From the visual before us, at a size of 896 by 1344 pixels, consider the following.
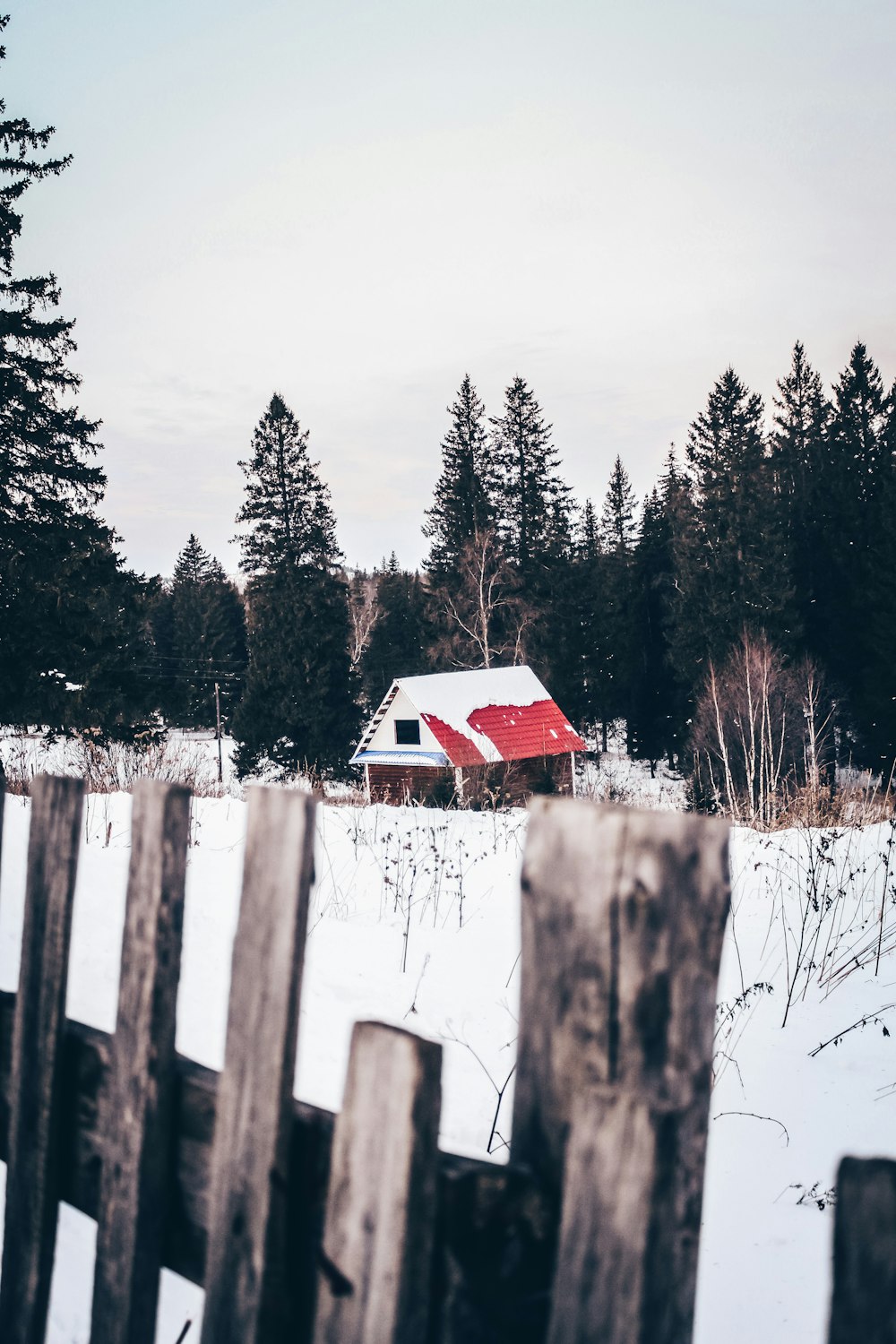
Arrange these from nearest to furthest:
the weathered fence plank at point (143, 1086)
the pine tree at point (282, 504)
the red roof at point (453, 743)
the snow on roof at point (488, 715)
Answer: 1. the weathered fence plank at point (143, 1086)
2. the red roof at point (453, 743)
3. the snow on roof at point (488, 715)
4. the pine tree at point (282, 504)

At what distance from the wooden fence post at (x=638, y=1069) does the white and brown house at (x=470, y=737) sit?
2401 centimetres

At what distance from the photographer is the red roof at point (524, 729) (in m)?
26.7

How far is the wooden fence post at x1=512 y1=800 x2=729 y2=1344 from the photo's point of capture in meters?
0.76

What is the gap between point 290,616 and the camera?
32500 mm

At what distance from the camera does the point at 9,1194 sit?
1.25 meters

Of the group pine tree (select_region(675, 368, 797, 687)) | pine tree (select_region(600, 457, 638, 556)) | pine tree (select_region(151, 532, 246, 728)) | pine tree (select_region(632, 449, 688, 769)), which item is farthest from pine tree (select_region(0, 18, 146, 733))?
pine tree (select_region(600, 457, 638, 556))

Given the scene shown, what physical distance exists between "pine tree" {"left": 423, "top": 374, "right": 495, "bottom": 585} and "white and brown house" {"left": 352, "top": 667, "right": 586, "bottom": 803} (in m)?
11.0

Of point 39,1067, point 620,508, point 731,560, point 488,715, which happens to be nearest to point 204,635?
point 620,508

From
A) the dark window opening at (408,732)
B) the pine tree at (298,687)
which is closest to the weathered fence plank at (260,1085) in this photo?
the dark window opening at (408,732)

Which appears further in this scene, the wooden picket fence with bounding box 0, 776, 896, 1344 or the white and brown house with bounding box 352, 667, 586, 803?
the white and brown house with bounding box 352, 667, 586, 803

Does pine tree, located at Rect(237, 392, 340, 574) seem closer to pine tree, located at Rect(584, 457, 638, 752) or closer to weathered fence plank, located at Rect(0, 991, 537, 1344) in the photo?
pine tree, located at Rect(584, 457, 638, 752)

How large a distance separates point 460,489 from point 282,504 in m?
8.14

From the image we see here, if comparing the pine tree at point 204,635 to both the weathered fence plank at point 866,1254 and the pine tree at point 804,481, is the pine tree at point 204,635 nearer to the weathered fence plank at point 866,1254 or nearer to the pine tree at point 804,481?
the pine tree at point 804,481

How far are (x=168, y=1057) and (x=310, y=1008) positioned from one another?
8.83ft
